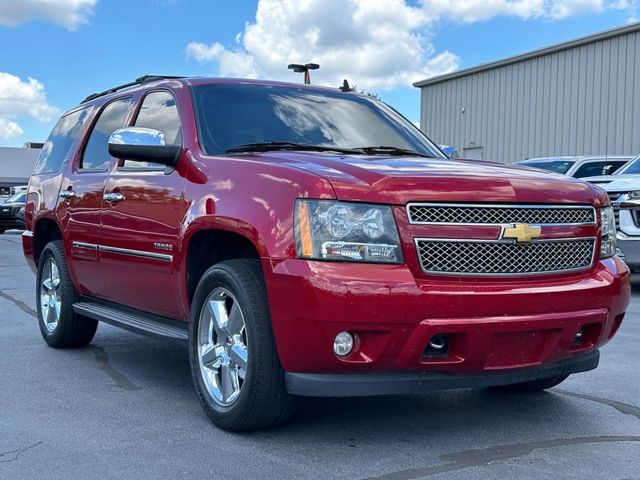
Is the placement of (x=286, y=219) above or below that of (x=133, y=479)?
above

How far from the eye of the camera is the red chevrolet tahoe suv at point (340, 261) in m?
3.65

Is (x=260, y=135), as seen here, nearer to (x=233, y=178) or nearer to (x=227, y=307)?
(x=233, y=178)

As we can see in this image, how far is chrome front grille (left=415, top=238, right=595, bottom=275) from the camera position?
3.70m

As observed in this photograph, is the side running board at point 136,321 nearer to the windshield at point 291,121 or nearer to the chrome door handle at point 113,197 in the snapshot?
the chrome door handle at point 113,197

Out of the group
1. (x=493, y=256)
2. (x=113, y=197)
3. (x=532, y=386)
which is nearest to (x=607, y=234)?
(x=493, y=256)

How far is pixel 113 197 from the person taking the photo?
5.32 m

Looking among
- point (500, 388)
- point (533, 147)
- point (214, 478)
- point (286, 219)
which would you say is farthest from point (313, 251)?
point (533, 147)

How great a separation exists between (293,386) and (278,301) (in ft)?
1.23

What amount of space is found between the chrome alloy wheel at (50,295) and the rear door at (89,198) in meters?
0.42

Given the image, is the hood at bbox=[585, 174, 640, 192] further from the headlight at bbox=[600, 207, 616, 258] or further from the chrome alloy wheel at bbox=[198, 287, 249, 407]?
the chrome alloy wheel at bbox=[198, 287, 249, 407]

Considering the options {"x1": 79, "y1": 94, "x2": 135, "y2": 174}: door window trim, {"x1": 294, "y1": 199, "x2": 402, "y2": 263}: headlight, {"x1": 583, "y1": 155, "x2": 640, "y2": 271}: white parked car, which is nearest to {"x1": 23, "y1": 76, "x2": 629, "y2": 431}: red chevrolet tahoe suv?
{"x1": 294, "y1": 199, "x2": 402, "y2": 263}: headlight

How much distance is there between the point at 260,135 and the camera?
16.1 feet

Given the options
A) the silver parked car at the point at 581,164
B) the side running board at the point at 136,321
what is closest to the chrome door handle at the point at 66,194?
the side running board at the point at 136,321

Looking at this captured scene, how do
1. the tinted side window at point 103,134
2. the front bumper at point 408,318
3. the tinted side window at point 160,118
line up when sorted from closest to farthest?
the front bumper at point 408,318 < the tinted side window at point 160,118 < the tinted side window at point 103,134
